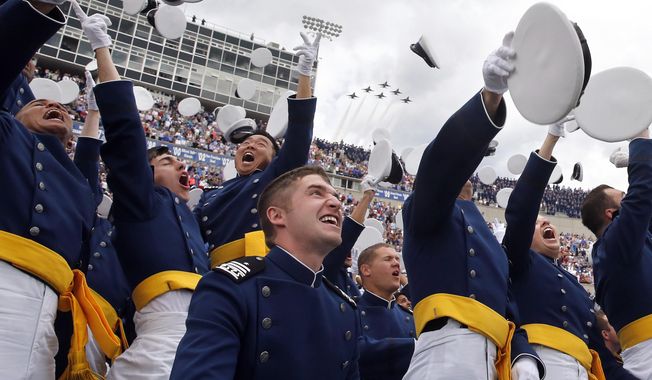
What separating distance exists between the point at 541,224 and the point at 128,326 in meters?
3.01

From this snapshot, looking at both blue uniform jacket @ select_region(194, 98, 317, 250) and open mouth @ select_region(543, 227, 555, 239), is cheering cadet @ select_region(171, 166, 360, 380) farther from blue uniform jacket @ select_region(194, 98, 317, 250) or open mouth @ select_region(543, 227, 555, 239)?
open mouth @ select_region(543, 227, 555, 239)

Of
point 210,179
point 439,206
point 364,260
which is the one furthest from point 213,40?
point 439,206

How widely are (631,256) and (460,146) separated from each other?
1646 millimetres

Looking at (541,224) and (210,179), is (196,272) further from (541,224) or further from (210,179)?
(210,179)

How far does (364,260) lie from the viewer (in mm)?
5246

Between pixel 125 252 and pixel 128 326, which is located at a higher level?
pixel 125 252

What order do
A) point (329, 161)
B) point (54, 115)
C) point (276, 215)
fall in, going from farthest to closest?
point (329, 161)
point (54, 115)
point (276, 215)

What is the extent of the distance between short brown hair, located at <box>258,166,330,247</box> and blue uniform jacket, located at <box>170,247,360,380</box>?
0.29m

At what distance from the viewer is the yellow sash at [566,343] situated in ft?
10.7

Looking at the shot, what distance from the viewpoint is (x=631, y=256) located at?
133 inches

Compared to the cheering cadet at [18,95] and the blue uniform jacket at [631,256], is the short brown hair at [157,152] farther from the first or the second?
the blue uniform jacket at [631,256]

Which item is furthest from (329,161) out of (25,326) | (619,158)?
(25,326)

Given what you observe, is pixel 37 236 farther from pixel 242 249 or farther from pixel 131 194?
pixel 242 249

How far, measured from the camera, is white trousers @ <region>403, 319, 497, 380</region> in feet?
8.15
